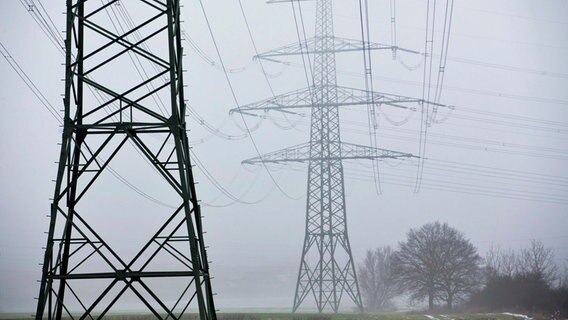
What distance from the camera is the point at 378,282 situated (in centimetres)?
4934

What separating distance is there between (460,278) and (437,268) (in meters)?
1.45

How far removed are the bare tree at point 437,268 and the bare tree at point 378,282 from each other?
1900 millimetres

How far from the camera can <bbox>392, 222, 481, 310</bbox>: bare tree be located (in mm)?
41188

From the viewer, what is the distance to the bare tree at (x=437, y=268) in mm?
41188

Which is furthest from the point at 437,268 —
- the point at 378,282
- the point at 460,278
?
the point at 378,282

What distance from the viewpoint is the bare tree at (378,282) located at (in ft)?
155

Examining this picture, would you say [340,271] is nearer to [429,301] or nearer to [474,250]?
[429,301]

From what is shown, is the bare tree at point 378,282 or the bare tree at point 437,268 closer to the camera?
the bare tree at point 437,268

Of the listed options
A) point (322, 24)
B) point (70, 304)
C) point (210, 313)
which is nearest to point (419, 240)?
point (322, 24)

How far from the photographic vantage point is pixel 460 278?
41.5 metres

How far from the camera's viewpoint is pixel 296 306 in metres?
38.2

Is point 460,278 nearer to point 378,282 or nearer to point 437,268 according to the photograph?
point 437,268

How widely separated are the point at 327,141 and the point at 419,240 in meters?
10.4

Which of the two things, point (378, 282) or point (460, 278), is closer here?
point (460, 278)
